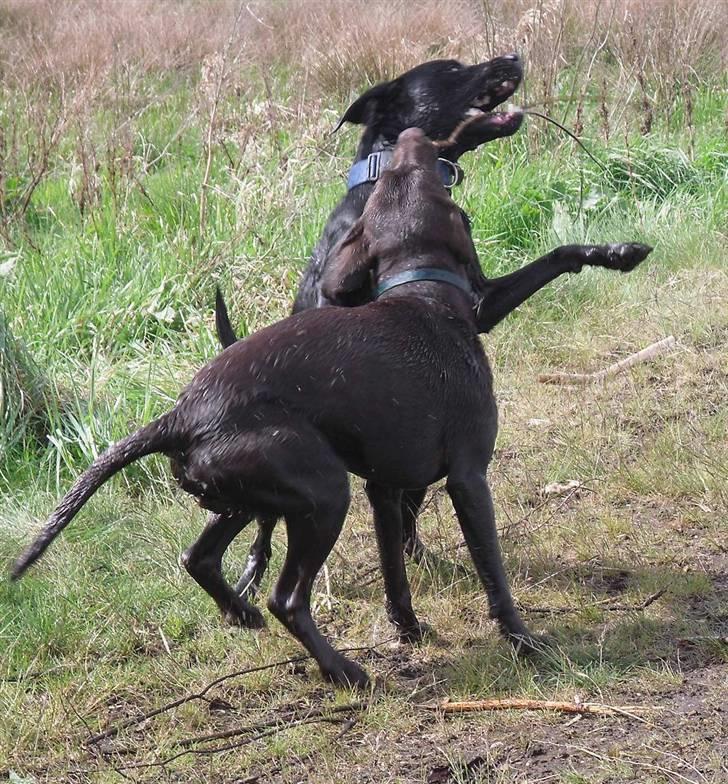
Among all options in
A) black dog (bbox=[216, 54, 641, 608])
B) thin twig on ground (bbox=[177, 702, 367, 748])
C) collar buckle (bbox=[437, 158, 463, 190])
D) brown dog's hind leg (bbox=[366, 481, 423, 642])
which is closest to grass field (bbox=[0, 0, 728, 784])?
thin twig on ground (bbox=[177, 702, 367, 748])

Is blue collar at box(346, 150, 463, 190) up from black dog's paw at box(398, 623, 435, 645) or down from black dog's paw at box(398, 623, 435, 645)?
up

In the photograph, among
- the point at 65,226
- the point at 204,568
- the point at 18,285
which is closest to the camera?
the point at 204,568

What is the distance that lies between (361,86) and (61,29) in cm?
523

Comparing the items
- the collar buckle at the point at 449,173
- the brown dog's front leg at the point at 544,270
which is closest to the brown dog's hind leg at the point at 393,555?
the brown dog's front leg at the point at 544,270

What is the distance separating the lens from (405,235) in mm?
4180

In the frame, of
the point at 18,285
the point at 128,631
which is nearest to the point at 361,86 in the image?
the point at 18,285

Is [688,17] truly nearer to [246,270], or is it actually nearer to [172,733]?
[246,270]

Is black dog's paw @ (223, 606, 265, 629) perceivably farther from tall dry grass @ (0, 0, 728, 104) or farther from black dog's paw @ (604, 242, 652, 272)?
tall dry grass @ (0, 0, 728, 104)

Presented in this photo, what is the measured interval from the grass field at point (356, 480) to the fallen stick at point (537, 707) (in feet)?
0.10

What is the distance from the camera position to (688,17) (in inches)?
410

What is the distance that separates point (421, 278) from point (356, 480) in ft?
5.10

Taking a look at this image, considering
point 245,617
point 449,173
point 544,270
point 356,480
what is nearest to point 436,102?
point 449,173

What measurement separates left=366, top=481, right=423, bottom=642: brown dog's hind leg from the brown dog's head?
2.46 ft

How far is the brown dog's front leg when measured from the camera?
14.2 ft
